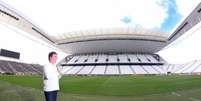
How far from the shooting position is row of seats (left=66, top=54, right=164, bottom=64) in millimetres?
105781

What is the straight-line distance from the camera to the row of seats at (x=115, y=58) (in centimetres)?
10578

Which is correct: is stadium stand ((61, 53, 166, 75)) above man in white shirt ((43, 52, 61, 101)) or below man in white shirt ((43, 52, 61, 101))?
above

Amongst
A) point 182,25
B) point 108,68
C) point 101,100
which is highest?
point 182,25

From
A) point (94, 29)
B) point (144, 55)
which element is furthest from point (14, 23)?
point (144, 55)

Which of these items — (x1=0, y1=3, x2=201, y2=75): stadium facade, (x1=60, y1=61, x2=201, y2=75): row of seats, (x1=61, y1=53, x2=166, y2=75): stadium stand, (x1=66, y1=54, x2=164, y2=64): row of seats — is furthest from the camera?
(x1=66, y1=54, x2=164, y2=64): row of seats

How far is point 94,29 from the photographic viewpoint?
87312 mm

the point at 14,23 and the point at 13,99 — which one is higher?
the point at 14,23

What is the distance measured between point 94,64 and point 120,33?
17671 mm

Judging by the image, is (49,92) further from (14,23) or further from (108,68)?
(108,68)

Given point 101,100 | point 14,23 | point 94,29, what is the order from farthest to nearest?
point 94,29
point 14,23
point 101,100

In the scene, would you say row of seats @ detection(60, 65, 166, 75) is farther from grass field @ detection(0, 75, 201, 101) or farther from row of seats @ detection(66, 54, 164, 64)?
grass field @ detection(0, 75, 201, 101)

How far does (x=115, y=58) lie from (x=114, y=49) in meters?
3.51

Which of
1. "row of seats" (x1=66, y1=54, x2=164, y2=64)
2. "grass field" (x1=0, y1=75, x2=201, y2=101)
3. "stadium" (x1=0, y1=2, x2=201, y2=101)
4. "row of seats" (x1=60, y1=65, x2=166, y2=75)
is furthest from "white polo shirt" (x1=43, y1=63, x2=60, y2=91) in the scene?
"row of seats" (x1=66, y1=54, x2=164, y2=64)

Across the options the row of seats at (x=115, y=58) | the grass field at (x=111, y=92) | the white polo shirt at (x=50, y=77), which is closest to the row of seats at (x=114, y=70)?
the row of seats at (x=115, y=58)
